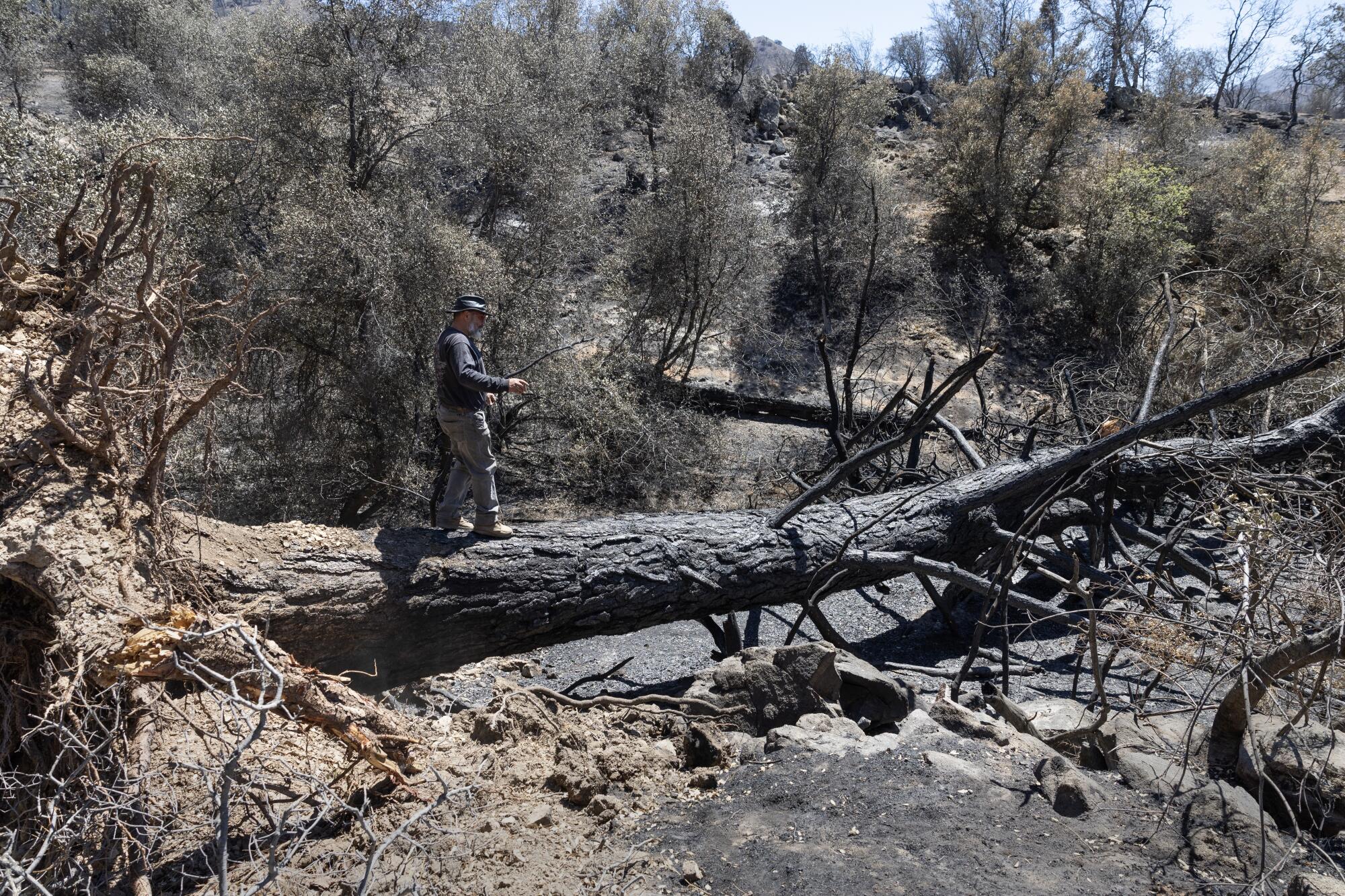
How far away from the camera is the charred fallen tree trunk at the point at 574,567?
176 inches

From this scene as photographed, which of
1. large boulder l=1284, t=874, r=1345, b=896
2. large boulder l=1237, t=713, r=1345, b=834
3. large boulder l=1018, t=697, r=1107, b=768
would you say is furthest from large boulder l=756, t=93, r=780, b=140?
large boulder l=1284, t=874, r=1345, b=896

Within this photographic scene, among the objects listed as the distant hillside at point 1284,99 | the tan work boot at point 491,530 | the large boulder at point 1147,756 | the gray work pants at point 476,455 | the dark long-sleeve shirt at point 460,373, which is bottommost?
the large boulder at point 1147,756

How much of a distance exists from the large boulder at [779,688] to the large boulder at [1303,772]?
1829mm

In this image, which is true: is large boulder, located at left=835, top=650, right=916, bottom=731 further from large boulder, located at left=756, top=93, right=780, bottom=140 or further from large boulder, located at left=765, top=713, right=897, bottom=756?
large boulder, located at left=756, top=93, right=780, bottom=140

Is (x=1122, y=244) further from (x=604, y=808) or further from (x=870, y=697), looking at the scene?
(x=604, y=808)

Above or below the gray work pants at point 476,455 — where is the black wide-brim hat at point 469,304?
above

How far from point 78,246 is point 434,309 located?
5.07m

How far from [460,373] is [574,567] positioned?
1.31 m

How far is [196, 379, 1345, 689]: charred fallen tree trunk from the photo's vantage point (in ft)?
14.7

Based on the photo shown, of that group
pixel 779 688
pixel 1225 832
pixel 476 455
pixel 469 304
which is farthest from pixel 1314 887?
pixel 469 304

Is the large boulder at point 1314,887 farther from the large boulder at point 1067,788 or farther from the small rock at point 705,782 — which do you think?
the small rock at point 705,782

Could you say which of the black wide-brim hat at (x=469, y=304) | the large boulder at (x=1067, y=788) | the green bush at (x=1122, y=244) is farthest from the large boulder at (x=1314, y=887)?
the green bush at (x=1122, y=244)

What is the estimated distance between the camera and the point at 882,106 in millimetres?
19766

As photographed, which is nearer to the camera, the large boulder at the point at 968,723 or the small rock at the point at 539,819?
the small rock at the point at 539,819
